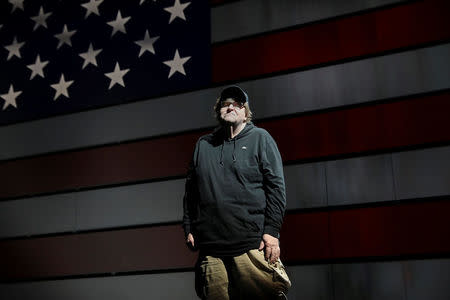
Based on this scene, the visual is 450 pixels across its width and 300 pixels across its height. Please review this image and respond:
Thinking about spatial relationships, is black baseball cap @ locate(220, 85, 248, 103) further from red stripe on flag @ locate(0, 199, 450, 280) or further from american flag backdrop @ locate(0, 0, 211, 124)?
american flag backdrop @ locate(0, 0, 211, 124)

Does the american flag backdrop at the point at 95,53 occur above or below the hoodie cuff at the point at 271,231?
above

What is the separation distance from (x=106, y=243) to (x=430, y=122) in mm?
3073

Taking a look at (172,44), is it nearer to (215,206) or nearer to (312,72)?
(312,72)

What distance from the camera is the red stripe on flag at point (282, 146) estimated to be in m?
4.00

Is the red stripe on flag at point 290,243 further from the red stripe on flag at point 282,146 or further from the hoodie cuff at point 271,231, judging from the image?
the hoodie cuff at point 271,231

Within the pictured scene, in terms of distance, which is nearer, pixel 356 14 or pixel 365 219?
pixel 365 219

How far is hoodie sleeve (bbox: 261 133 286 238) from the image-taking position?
2957 mm

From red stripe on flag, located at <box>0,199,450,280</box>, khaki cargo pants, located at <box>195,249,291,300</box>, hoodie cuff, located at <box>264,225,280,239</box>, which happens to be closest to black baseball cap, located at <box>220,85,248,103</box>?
hoodie cuff, located at <box>264,225,280,239</box>

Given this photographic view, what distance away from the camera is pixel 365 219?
3.99 meters

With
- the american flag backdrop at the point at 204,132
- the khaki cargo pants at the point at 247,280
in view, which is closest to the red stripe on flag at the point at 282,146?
the american flag backdrop at the point at 204,132

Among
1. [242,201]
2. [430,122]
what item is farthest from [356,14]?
[242,201]

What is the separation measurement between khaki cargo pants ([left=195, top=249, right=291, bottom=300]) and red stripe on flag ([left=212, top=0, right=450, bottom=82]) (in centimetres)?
216

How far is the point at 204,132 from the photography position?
4.71 meters

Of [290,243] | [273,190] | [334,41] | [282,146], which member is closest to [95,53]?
[282,146]
